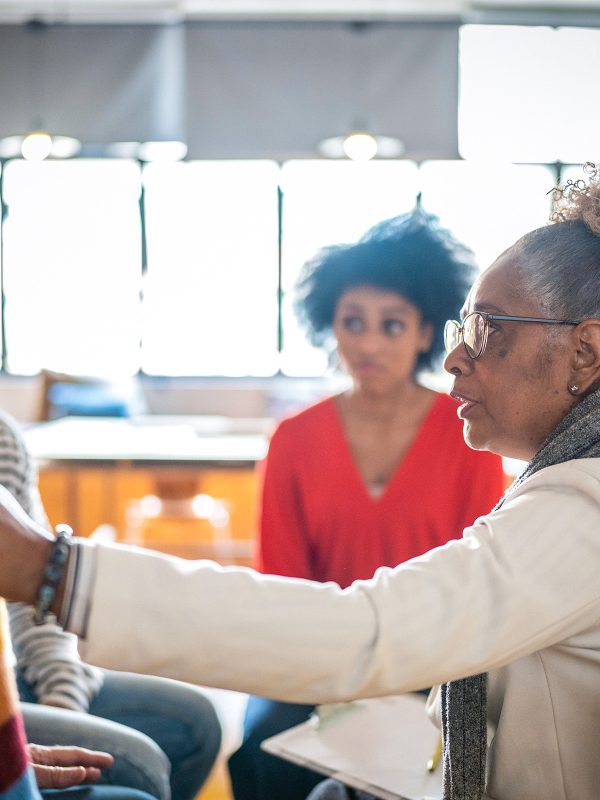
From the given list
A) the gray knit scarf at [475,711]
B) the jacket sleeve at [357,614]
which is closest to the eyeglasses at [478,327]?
the gray knit scarf at [475,711]

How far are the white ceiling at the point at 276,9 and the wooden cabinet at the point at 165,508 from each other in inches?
141

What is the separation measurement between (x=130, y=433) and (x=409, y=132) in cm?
370

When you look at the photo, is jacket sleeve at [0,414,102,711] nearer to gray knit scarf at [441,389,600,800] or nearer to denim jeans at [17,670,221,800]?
denim jeans at [17,670,221,800]

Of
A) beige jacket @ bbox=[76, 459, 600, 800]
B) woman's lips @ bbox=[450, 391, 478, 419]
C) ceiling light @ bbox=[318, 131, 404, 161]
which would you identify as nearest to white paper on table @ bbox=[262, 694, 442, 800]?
beige jacket @ bbox=[76, 459, 600, 800]

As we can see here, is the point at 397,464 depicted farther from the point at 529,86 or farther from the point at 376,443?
the point at 529,86

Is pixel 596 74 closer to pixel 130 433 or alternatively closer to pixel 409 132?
pixel 409 132

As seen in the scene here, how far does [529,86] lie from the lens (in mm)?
6465

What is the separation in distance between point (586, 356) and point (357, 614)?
44 centimetres

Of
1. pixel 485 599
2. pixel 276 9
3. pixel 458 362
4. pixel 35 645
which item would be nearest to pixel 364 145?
pixel 276 9

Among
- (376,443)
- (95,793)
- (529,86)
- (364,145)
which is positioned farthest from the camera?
(529,86)

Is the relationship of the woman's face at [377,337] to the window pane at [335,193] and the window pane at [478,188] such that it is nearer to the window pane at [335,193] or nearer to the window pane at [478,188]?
the window pane at [478,188]

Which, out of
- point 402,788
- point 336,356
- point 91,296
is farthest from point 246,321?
point 402,788

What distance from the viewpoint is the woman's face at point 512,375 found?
1023mm

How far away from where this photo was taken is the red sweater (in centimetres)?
189
